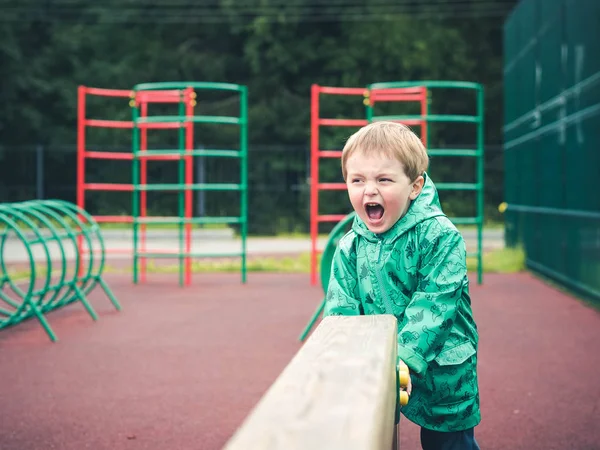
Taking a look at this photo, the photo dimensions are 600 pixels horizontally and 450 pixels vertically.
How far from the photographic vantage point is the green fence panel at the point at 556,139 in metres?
8.50

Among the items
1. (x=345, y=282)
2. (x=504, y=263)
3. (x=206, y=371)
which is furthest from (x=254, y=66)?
(x=345, y=282)

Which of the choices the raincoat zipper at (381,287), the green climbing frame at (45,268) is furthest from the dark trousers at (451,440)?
the green climbing frame at (45,268)

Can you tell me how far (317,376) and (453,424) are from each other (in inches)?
48.9

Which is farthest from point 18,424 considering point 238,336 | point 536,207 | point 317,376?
point 536,207

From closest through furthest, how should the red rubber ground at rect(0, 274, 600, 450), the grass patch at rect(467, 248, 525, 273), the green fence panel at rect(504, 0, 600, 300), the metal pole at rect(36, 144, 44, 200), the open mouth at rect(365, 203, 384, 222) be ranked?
the open mouth at rect(365, 203, 384, 222) → the red rubber ground at rect(0, 274, 600, 450) → the green fence panel at rect(504, 0, 600, 300) → the grass patch at rect(467, 248, 525, 273) → the metal pole at rect(36, 144, 44, 200)

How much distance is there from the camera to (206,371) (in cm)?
554

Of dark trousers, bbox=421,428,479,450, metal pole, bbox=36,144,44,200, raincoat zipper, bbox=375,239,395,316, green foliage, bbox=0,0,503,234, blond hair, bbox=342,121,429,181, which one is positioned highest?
green foliage, bbox=0,0,503,234

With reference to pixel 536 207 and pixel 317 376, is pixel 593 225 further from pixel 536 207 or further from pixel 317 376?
pixel 317 376

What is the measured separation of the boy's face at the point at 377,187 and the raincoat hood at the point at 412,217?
5cm

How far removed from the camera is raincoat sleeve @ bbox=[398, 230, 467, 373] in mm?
2422

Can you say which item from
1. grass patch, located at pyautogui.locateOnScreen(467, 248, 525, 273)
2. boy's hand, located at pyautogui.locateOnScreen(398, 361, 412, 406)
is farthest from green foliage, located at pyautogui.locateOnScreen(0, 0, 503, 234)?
boy's hand, located at pyautogui.locateOnScreen(398, 361, 412, 406)

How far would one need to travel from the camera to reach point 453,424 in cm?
263

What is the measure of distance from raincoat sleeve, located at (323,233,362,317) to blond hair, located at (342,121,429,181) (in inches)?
10.4

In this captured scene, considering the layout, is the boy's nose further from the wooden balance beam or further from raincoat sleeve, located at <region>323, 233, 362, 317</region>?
the wooden balance beam
